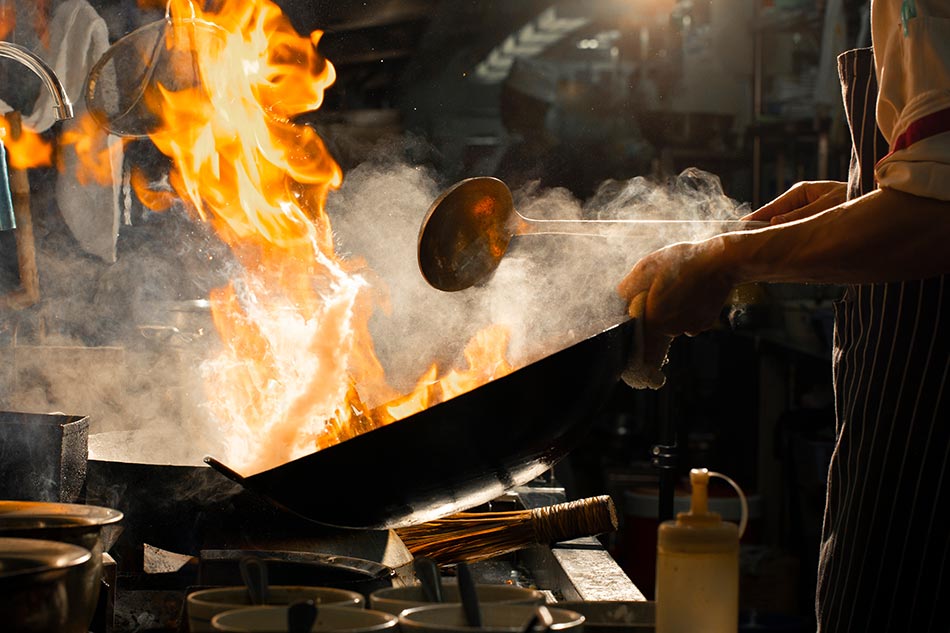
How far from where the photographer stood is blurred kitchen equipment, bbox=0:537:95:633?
46.3 inches

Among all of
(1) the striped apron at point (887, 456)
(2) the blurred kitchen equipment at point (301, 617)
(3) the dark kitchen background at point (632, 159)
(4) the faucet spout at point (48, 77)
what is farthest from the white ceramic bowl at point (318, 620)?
(3) the dark kitchen background at point (632, 159)

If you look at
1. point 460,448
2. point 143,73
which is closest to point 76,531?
point 460,448

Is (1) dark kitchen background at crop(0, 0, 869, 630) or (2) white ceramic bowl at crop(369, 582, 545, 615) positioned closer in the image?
(2) white ceramic bowl at crop(369, 582, 545, 615)

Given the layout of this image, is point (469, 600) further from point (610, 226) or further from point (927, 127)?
point (610, 226)

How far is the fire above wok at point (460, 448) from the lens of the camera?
1.51m

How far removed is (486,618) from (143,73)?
105 inches

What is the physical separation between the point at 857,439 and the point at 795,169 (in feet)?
18.0

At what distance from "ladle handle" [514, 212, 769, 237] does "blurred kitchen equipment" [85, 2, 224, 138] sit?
1.65m

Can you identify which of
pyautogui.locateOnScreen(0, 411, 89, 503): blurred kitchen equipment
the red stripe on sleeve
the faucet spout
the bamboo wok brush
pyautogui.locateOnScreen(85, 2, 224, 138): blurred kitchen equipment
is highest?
pyautogui.locateOnScreen(85, 2, 224, 138): blurred kitchen equipment

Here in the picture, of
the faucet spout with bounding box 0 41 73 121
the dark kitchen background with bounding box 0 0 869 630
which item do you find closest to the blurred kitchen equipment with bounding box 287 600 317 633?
the faucet spout with bounding box 0 41 73 121

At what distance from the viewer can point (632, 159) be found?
6.91 meters

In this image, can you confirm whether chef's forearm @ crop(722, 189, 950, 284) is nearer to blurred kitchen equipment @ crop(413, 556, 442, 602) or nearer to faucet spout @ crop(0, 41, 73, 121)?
blurred kitchen equipment @ crop(413, 556, 442, 602)

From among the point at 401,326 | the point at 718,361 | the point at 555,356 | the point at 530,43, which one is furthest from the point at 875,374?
the point at 530,43

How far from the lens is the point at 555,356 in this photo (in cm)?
150
